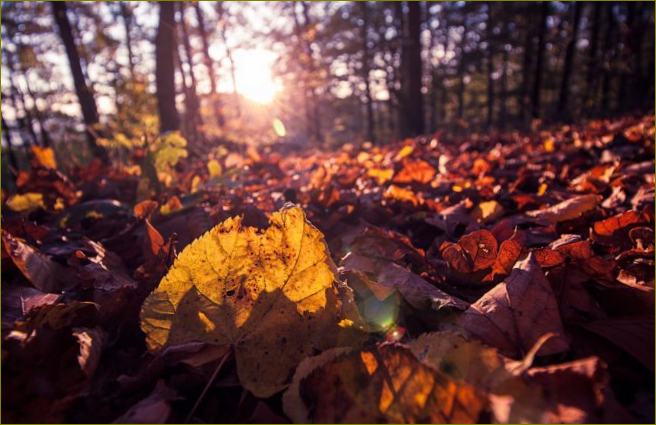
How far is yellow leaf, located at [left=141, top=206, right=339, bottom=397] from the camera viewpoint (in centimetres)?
77

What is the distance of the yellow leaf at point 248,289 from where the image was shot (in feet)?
2.53

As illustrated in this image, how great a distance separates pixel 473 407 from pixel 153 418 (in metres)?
0.45

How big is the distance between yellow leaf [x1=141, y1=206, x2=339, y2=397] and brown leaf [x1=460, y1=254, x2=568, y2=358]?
251 millimetres

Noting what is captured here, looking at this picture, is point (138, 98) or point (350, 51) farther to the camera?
point (350, 51)

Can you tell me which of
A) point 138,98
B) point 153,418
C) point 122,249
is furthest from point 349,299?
point 138,98

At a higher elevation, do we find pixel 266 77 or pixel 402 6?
pixel 402 6

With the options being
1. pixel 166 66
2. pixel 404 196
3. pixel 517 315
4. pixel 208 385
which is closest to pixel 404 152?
pixel 404 196

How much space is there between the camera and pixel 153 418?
0.65 metres

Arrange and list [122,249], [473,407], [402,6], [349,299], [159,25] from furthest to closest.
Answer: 1. [402,6]
2. [159,25]
3. [122,249]
4. [349,299]
5. [473,407]

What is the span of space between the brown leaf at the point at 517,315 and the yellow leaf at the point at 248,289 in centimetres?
25

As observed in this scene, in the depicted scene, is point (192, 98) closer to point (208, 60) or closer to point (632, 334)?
point (208, 60)

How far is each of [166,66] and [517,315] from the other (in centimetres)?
711

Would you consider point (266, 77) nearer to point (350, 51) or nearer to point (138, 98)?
point (350, 51)

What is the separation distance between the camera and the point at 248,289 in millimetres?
784
